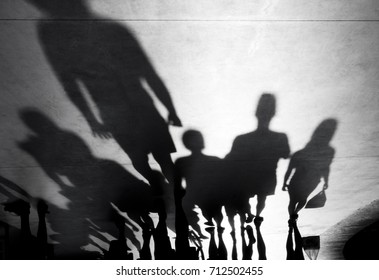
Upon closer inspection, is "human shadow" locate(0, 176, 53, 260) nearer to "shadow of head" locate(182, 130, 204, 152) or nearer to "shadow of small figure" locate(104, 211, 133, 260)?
"shadow of small figure" locate(104, 211, 133, 260)

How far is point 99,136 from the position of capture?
2766 mm

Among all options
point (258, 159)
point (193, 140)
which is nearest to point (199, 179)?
point (258, 159)

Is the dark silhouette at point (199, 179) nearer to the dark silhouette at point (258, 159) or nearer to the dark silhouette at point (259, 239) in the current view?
the dark silhouette at point (258, 159)

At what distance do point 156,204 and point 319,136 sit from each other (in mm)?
2400

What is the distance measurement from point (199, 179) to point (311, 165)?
1299 millimetres

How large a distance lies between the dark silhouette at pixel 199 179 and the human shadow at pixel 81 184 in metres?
0.54

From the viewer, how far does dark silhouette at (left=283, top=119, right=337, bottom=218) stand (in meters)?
2.88

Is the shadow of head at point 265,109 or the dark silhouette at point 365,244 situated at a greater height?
the shadow of head at point 265,109

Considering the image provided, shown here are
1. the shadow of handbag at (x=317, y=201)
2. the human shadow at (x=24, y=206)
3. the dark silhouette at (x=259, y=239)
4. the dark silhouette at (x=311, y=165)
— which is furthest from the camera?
the dark silhouette at (x=259, y=239)

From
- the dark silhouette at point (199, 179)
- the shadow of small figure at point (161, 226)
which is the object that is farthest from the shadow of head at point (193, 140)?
the shadow of small figure at point (161, 226)

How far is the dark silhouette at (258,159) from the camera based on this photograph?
2.62 metres

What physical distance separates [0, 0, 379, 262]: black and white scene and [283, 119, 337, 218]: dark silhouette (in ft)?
0.07
